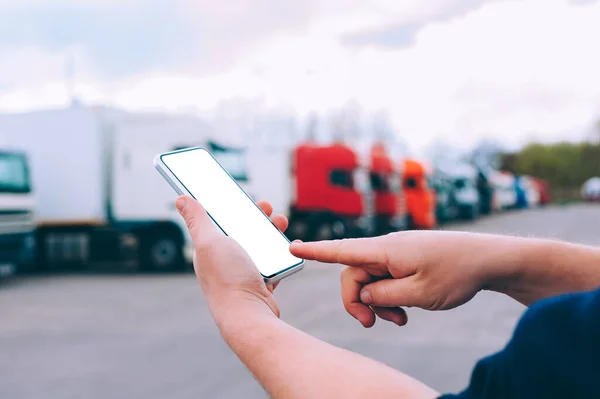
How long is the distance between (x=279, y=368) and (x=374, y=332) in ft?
21.5

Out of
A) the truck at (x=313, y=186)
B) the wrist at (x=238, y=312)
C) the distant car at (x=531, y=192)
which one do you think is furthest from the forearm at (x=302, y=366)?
the distant car at (x=531, y=192)

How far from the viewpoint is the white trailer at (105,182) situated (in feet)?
46.8

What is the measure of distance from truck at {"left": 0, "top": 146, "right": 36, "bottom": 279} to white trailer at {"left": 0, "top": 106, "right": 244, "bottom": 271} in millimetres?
1561

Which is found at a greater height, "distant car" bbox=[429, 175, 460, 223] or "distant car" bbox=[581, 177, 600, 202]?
"distant car" bbox=[429, 175, 460, 223]

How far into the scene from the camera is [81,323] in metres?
8.64

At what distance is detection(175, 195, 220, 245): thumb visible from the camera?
1.43m

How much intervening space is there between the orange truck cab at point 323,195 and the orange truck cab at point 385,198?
2.42m

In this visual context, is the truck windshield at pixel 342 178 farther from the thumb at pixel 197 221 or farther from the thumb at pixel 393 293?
the thumb at pixel 393 293

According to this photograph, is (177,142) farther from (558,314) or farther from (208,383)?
(558,314)

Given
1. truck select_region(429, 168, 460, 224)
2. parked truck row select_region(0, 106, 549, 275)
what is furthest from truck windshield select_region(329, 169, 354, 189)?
truck select_region(429, 168, 460, 224)

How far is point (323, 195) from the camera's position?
18719mm

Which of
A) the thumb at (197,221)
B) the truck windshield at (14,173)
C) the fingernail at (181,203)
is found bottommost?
the truck windshield at (14,173)

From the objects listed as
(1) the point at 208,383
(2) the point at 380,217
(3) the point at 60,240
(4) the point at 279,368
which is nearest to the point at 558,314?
(4) the point at 279,368

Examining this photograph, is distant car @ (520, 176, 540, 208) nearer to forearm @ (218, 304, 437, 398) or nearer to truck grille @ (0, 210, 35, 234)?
truck grille @ (0, 210, 35, 234)
